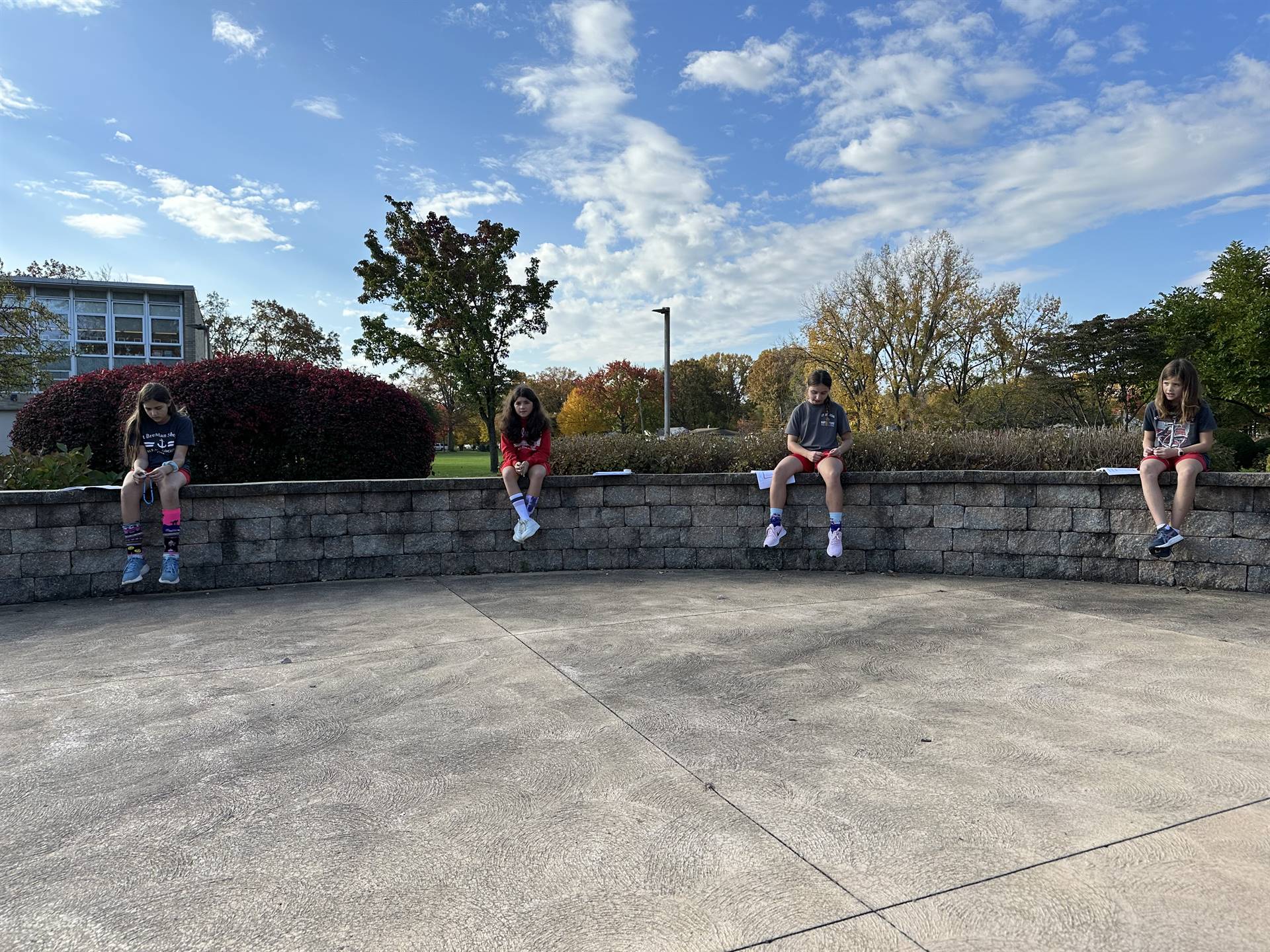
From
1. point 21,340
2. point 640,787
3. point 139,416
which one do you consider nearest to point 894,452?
point 640,787

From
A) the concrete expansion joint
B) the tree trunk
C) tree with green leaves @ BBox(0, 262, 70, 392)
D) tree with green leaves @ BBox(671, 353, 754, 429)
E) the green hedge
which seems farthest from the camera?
tree with green leaves @ BBox(671, 353, 754, 429)

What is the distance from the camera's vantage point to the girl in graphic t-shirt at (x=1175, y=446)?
210 inches

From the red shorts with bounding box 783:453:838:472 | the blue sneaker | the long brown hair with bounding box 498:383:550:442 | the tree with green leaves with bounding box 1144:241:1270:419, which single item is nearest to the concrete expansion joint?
the red shorts with bounding box 783:453:838:472

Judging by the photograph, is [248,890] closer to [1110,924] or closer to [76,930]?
[76,930]

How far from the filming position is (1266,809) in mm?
2168

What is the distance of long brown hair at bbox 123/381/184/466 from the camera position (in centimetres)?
536

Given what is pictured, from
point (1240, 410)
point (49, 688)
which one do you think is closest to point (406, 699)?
point (49, 688)

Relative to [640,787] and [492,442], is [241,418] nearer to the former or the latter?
[640,787]

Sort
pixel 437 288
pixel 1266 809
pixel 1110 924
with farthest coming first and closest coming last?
1. pixel 437 288
2. pixel 1266 809
3. pixel 1110 924

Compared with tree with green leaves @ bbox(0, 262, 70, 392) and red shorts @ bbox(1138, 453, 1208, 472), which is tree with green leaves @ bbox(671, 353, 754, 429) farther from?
red shorts @ bbox(1138, 453, 1208, 472)

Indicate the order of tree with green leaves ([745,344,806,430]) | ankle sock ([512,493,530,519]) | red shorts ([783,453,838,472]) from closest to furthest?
1. ankle sock ([512,493,530,519])
2. red shorts ([783,453,838,472])
3. tree with green leaves ([745,344,806,430])

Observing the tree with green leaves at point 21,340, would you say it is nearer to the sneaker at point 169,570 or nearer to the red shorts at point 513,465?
the sneaker at point 169,570

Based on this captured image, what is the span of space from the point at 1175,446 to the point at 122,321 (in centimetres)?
6745

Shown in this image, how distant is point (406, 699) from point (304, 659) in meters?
0.91
